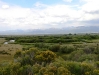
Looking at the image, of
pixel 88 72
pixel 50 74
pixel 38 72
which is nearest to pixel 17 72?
pixel 38 72

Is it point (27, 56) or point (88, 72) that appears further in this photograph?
point (27, 56)

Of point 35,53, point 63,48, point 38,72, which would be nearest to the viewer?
point 38,72

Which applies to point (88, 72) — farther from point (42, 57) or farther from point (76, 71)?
point (42, 57)

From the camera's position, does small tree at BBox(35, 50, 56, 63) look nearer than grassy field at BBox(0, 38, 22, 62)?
Yes

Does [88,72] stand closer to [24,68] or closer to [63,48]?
[24,68]

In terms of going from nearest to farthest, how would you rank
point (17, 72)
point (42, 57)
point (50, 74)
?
point (50, 74), point (17, 72), point (42, 57)

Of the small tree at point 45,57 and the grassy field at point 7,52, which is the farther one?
the grassy field at point 7,52

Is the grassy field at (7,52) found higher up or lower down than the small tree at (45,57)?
lower down

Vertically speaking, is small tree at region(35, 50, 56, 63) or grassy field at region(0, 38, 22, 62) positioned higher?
small tree at region(35, 50, 56, 63)

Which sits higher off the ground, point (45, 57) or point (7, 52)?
point (45, 57)

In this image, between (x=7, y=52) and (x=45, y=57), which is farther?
(x=7, y=52)
